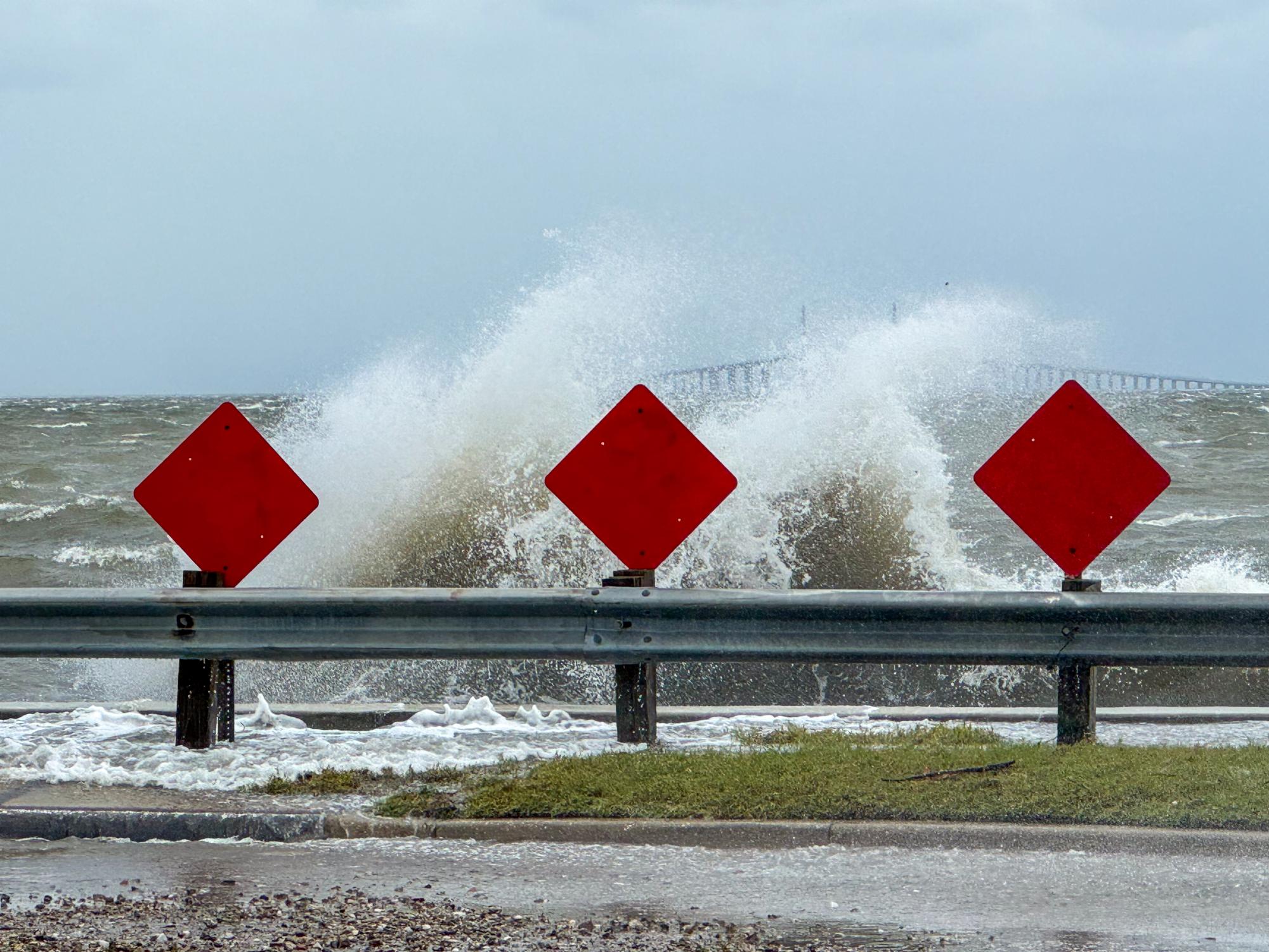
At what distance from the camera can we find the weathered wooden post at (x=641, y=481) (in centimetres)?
681

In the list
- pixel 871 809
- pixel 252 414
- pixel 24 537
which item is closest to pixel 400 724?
pixel 871 809

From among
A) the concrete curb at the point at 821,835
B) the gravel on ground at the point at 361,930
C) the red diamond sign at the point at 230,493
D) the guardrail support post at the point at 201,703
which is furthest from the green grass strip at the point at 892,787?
the red diamond sign at the point at 230,493

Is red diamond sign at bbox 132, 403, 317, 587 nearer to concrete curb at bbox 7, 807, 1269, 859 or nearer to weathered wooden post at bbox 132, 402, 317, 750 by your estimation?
weathered wooden post at bbox 132, 402, 317, 750

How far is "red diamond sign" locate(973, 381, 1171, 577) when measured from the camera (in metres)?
6.69

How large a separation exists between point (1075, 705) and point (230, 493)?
3681mm

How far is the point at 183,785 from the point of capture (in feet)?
19.9

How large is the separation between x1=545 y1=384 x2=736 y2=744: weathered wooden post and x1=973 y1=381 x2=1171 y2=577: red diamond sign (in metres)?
→ 1.20

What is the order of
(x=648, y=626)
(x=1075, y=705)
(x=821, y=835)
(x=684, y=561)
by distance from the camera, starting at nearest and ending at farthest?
(x=821, y=835) < (x=1075, y=705) < (x=648, y=626) < (x=684, y=561)

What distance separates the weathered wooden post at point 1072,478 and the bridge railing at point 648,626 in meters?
0.38

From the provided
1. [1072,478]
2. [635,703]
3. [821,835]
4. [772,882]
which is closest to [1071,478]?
[1072,478]

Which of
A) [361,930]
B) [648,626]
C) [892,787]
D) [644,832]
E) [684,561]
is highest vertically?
[684,561]

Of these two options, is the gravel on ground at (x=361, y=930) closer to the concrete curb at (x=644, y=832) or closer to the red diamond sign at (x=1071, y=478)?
the concrete curb at (x=644, y=832)

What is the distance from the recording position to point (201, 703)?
6.68 meters

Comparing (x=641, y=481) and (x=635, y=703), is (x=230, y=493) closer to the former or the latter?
(x=641, y=481)
